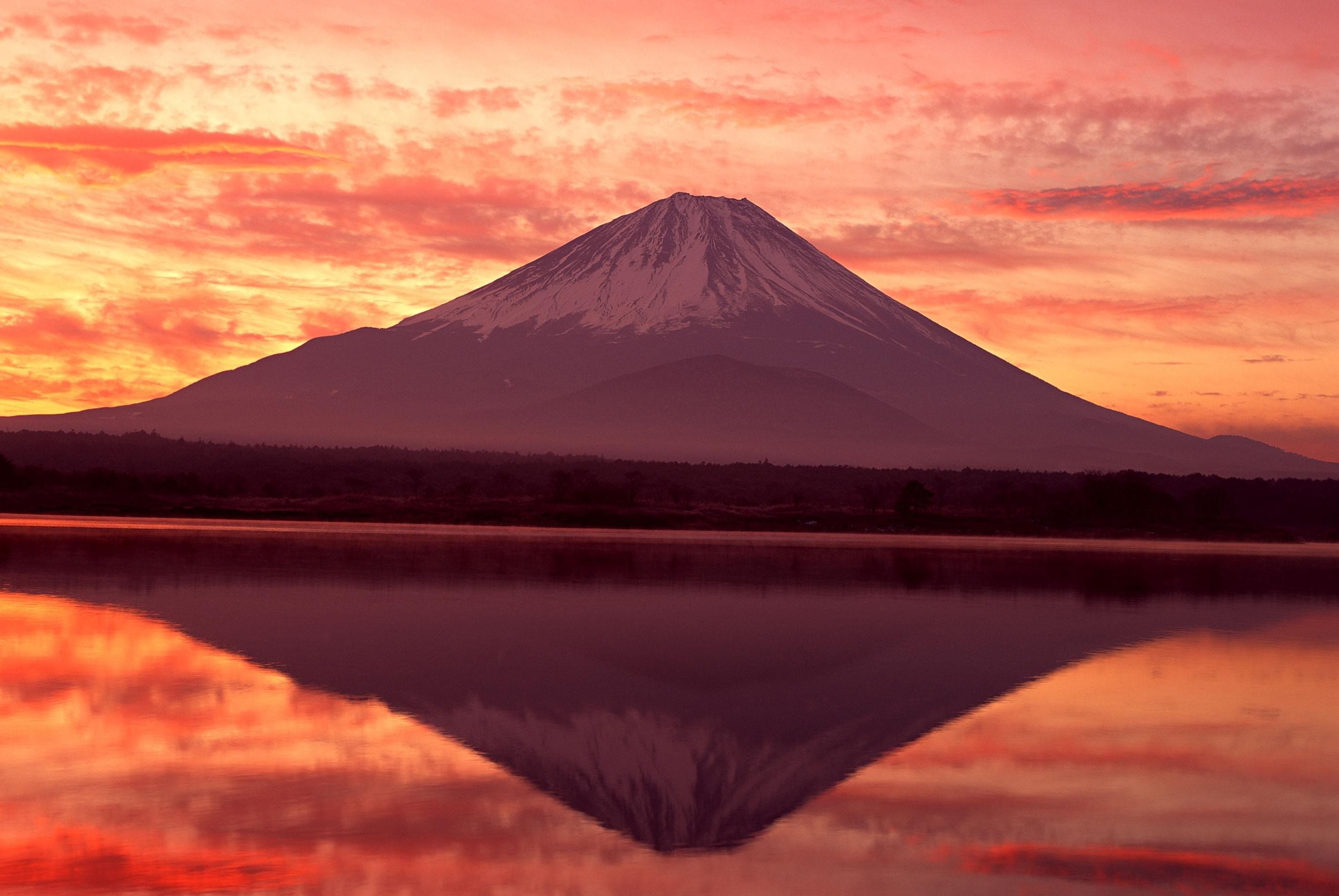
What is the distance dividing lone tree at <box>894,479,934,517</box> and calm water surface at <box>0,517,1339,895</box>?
45.5 m

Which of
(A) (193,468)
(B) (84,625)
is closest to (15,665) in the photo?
(B) (84,625)

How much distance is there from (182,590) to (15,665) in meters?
10.2

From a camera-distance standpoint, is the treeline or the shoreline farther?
the treeline

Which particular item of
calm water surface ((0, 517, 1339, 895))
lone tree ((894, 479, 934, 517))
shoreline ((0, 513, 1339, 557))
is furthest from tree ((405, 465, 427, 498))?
calm water surface ((0, 517, 1339, 895))

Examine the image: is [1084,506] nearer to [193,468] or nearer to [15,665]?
[193,468]

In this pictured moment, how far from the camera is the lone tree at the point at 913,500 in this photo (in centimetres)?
7956

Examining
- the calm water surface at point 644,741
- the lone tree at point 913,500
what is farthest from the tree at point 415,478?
the calm water surface at point 644,741

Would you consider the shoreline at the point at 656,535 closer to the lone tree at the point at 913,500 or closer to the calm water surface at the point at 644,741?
the lone tree at the point at 913,500

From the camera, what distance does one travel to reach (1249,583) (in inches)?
1673

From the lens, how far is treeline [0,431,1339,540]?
7094cm

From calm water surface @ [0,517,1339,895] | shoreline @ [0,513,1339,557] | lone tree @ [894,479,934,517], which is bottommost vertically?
calm water surface @ [0,517,1339,895]

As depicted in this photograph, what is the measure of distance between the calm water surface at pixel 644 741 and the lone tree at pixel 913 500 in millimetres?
45450

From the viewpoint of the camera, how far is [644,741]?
16594 millimetres

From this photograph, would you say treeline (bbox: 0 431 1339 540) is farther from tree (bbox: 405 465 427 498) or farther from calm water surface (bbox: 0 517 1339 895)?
calm water surface (bbox: 0 517 1339 895)
